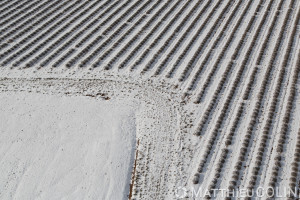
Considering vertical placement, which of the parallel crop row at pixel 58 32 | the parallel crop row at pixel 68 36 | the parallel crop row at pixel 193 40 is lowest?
the parallel crop row at pixel 58 32

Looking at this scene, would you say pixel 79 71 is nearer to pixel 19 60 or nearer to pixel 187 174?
pixel 19 60

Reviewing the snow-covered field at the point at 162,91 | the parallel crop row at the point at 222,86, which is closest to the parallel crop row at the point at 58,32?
the snow-covered field at the point at 162,91

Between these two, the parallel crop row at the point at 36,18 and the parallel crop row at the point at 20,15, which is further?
the parallel crop row at the point at 20,15

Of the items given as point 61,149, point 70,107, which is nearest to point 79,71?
point 70,107

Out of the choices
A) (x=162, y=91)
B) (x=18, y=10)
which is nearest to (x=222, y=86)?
(x=162, y=91)

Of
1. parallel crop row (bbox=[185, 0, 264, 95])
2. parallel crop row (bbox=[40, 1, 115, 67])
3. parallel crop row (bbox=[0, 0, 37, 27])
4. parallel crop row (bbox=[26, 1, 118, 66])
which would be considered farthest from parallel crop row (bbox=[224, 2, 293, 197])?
parallel crop row (bbox=[0, 0, 37, 27])

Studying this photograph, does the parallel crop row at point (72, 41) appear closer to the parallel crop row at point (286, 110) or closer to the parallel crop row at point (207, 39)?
the parallel crop row at point (207, 39)
